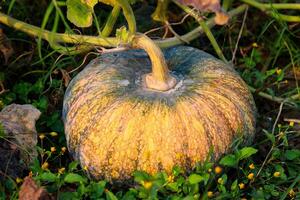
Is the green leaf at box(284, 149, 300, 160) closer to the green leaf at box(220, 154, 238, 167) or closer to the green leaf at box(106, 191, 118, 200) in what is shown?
the green leaf at box(220, 154, 238, 167)

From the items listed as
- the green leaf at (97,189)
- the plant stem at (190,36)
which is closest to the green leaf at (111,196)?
the green leaf at (97,189)

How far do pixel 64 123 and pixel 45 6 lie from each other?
110 centimetres

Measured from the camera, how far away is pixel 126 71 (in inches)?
110

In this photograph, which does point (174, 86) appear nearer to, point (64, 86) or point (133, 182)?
point (133, 182)

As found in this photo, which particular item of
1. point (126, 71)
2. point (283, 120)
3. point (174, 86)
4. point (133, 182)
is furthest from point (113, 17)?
point (283, 120)

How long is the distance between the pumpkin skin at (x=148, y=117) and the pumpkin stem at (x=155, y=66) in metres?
0.03

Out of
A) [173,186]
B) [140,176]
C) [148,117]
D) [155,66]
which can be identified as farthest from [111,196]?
[155,66]

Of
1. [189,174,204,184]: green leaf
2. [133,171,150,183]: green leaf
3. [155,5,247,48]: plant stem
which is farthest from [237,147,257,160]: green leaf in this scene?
[155,5,247,48]: plant stem

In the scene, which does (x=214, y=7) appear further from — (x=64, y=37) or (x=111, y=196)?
(x=64, y=37)

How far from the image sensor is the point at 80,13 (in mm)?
2635

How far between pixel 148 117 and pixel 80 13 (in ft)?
1.64

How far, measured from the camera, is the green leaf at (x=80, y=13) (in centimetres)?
262

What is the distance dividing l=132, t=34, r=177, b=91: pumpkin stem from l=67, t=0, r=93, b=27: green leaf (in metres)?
0.20

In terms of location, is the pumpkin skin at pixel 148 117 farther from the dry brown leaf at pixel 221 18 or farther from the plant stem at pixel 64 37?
the dry brown leaf at pixel 221 18
